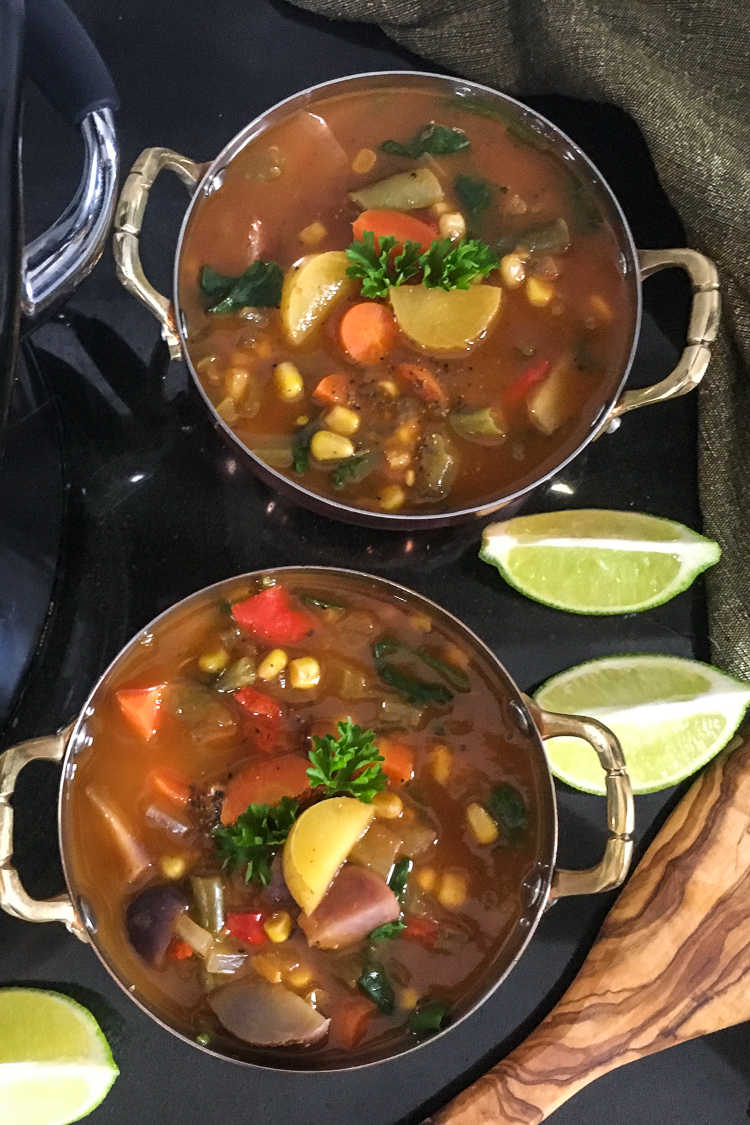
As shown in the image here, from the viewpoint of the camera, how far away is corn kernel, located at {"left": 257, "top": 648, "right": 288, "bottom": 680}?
1731mm

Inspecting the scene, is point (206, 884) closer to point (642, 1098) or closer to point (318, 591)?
point (318, 591)

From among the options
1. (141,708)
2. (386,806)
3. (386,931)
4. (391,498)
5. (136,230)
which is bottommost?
(386,931)

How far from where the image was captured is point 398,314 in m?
1.84

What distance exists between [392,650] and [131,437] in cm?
70

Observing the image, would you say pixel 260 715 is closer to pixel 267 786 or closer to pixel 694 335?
pixel 267 786

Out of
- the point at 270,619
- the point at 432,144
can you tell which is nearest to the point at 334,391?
the point at 270,619

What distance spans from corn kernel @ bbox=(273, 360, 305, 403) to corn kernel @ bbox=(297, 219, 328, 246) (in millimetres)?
233

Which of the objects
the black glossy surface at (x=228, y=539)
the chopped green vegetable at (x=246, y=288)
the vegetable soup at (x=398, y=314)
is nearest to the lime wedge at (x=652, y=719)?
the black glossy surface at (x=228, y=539)

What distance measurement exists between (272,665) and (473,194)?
97 centimetres

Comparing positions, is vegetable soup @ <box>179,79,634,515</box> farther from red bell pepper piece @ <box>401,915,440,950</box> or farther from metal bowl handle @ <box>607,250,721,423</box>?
red bell pepper piece @ <box>401,915,440,950</box>

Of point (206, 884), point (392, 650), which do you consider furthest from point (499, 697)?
point (206, 884)

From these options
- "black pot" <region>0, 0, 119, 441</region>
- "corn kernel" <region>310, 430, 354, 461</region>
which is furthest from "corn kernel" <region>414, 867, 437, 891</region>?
"black pot" <region>0, 0, 119, 441</region>

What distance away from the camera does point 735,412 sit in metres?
2.05

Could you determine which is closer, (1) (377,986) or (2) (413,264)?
(1) (377,986)
